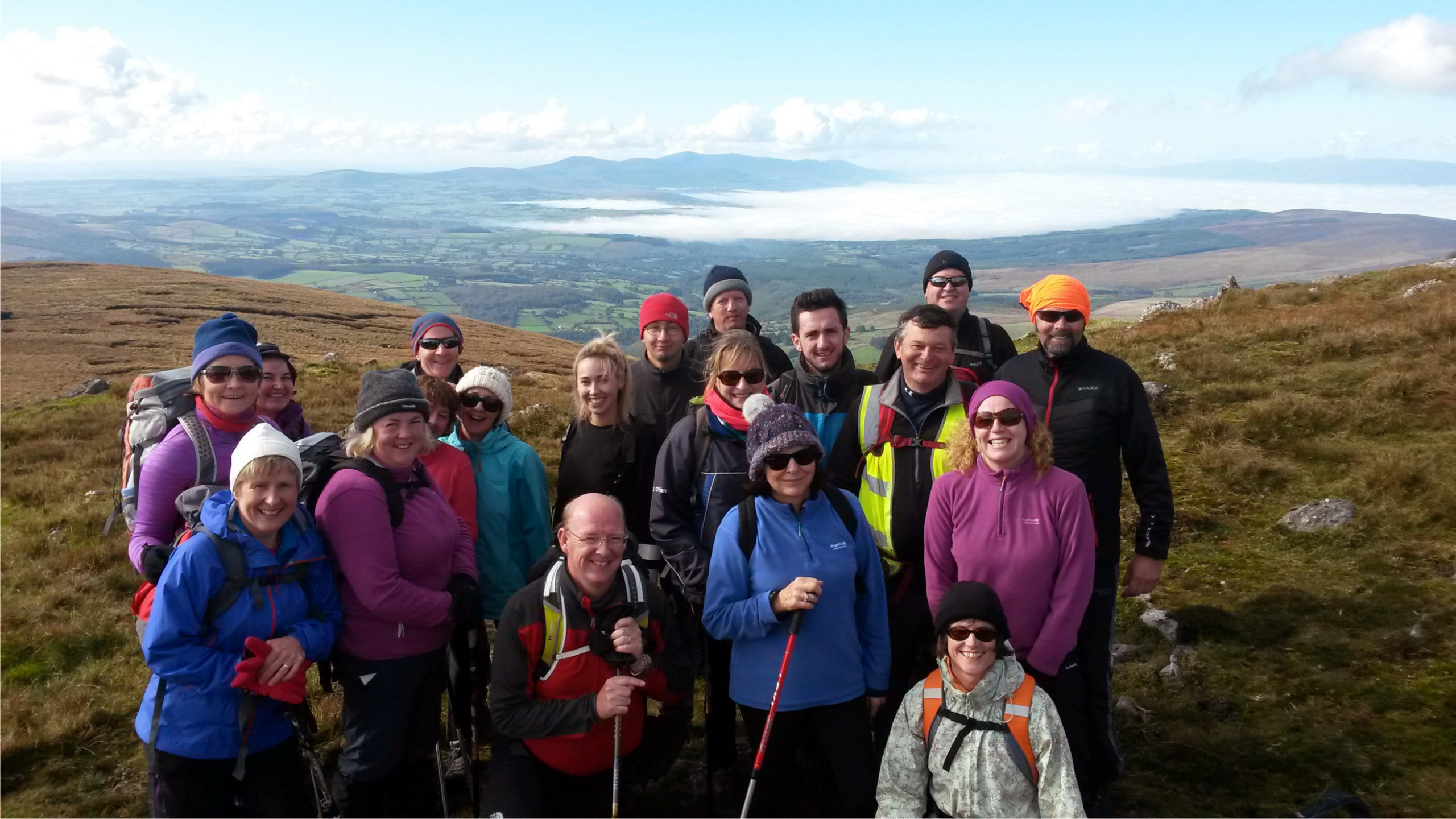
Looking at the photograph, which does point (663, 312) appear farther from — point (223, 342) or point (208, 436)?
point (208, 436)

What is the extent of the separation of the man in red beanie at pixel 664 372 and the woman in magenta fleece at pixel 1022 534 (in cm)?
292

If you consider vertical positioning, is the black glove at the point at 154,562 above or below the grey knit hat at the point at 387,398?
below

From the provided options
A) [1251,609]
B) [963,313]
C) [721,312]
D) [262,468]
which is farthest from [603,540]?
[1251,609]

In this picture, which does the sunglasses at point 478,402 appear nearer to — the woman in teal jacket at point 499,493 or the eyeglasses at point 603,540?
the woman in teal jacket at point 499,493

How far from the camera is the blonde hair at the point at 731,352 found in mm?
5434

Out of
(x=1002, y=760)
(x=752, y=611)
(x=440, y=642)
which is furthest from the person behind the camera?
→ (x=440, y=642)

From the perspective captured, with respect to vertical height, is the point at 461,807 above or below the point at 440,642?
below

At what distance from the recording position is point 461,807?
5.57 m

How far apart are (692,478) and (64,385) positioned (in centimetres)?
3129

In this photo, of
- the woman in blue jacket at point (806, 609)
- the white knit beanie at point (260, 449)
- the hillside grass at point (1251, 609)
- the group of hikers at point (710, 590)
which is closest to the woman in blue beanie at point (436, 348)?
the group of hikers at point (710, 590)

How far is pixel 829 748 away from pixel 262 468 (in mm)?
3392

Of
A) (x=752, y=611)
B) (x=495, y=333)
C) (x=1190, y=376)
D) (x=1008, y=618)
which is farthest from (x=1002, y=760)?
(x=495, y=333)

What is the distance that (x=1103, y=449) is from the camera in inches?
205

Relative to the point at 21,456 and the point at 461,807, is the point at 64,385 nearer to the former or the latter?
the point at 21,456
